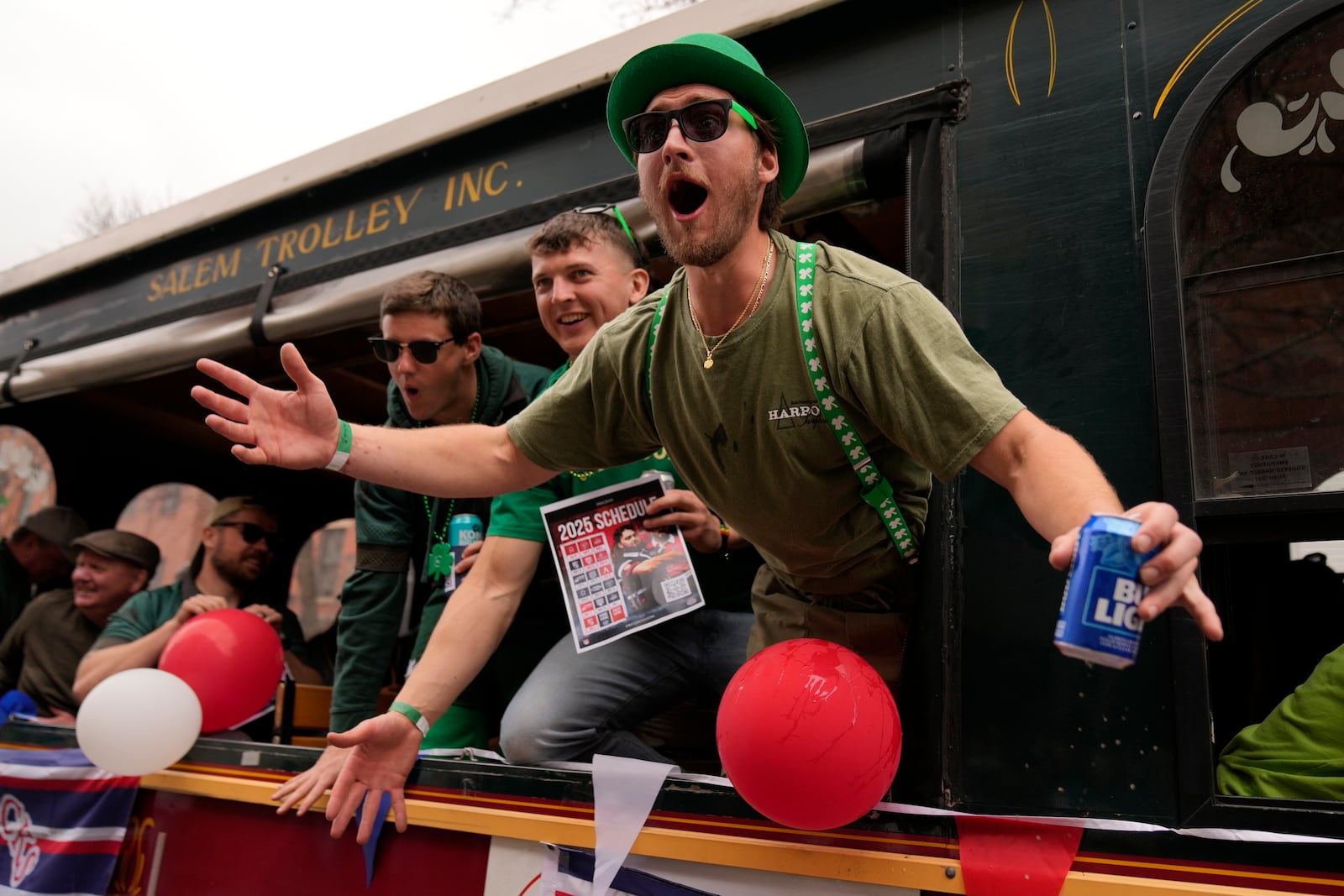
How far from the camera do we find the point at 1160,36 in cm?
181

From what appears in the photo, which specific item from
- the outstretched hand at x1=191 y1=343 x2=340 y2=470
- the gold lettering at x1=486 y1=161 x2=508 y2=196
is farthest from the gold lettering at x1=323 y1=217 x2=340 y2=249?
the outstretched hand at x1=191 y1=343 x2=340 y2=470

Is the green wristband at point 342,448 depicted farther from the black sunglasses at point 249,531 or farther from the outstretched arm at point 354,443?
the black sunglasses at point 249,531

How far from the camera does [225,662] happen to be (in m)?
2.86

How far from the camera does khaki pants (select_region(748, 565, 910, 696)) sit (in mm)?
1815

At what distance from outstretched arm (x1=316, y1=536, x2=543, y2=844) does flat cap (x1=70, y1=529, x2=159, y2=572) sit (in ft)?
9.28

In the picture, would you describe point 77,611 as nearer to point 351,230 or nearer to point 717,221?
point 351,230

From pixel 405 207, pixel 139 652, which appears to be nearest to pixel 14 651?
pixel 139 652

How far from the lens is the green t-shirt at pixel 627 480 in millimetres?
2389

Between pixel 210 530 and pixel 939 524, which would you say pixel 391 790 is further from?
pixel 210 530

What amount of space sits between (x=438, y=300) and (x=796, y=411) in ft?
5.19

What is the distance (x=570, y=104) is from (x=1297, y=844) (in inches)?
99.7

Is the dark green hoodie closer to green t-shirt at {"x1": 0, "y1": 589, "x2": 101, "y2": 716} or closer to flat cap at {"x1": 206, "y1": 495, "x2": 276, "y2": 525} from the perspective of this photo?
flat cap at {"x1": 206, "y1": 495, "x2": 276, "y2": 525}

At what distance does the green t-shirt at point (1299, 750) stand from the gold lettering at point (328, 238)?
3157 millimetres

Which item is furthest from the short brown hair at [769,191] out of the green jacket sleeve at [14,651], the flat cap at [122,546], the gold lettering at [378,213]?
the green jacket sleeve at [14,651]
